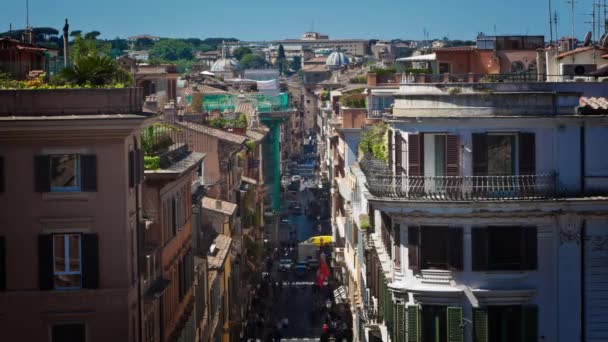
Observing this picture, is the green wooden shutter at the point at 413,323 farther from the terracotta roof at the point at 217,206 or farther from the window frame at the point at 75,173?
the terracotta roof at the point at 217,206

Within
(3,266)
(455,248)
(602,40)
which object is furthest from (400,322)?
(602,40)

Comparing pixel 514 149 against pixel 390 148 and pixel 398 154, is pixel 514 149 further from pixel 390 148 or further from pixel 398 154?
pixel 390 148

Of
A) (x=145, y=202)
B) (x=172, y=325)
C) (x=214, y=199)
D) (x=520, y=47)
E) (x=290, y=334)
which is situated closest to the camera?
(x=145, y=202)

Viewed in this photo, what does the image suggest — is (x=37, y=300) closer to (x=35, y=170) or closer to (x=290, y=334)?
(x=35, y=170)

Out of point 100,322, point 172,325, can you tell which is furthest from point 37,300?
point 172,325

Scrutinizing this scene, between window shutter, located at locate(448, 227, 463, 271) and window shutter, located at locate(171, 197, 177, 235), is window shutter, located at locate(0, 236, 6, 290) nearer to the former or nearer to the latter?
window shutter, located at locate(448, 227, 463, 271)

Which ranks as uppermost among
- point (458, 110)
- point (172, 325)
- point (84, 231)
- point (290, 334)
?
point (458, 110)

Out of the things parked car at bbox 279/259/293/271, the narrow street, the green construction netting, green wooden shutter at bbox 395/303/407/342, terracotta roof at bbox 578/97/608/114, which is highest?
the green construction netting

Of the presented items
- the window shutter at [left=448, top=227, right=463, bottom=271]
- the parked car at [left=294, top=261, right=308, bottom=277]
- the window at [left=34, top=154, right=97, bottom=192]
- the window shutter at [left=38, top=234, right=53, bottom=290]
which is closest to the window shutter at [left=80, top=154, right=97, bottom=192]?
the window at [left=34, top=154, right=97, bottom=192]
